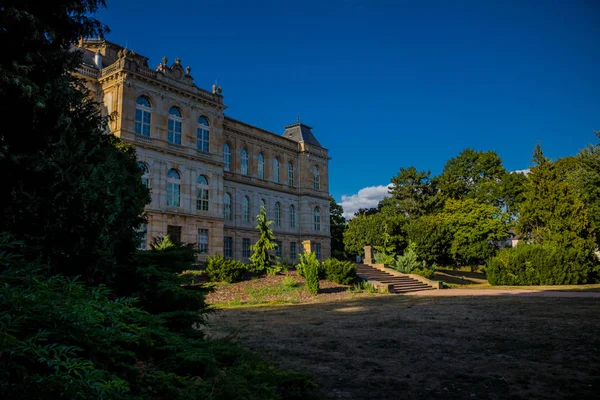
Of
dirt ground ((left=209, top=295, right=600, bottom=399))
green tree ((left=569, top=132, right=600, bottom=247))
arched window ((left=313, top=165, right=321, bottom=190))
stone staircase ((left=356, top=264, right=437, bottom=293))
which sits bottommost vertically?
dirt ground ((left=209, top=295, right=600, bottom=399))

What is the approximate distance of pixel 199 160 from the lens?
3303 cm

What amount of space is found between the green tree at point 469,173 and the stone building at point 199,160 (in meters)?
21.2

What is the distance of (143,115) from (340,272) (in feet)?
58.6

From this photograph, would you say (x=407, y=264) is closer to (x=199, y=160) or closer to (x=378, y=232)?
(x=378, y=232)

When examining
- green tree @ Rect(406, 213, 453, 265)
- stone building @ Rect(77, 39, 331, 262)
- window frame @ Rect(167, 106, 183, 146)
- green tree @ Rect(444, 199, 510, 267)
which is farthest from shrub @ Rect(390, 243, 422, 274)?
window frame @ Rect(167, 106, 183, 146)

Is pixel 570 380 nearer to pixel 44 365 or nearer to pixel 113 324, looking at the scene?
pixel 113 324

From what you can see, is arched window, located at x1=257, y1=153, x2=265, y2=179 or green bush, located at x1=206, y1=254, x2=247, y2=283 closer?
green bush, located at x1=206, y1=254, x2=247, y2=283

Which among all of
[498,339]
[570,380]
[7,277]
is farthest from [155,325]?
[498,339]

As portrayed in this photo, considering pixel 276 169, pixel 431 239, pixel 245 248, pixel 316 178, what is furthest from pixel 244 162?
pixel 431 239

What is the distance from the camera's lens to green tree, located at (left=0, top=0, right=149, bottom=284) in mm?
5312

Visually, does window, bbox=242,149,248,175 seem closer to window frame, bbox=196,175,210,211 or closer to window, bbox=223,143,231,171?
window, bbox=223,143,231,171

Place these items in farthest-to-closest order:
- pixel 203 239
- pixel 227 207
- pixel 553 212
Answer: pixel 227 207, pixel 203 239, pixel 553 212

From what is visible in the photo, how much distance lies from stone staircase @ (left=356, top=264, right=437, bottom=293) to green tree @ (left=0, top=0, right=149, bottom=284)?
69.1 ft

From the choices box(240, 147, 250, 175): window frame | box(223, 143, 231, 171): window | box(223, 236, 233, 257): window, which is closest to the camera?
box(223, 236, 233, 257): window
